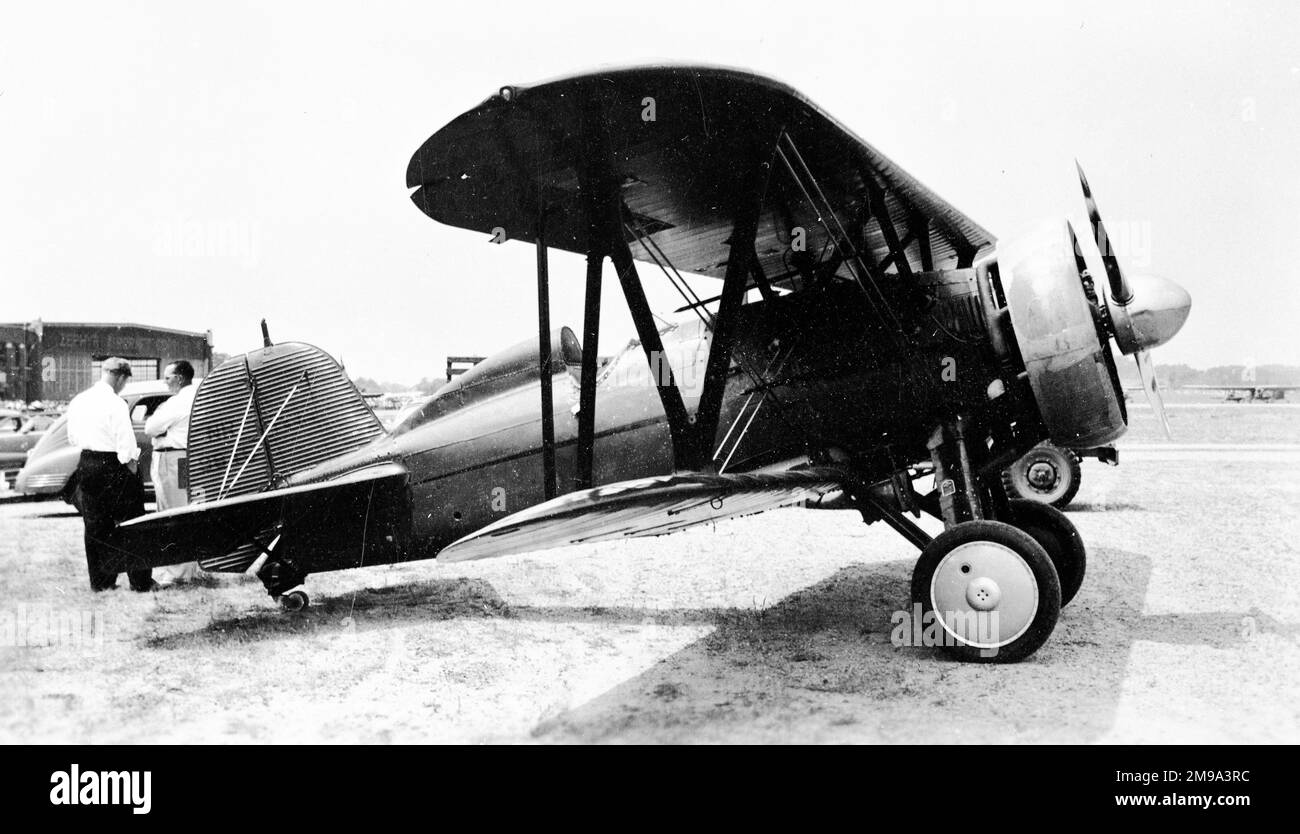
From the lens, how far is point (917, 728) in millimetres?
3281

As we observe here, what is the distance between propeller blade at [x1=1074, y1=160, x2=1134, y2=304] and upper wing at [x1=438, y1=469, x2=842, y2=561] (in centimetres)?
183

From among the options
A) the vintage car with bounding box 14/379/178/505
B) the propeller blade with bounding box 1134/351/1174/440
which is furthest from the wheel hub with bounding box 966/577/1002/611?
the vintage car with bounding box 14/379/178/505

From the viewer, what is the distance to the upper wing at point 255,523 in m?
4.97

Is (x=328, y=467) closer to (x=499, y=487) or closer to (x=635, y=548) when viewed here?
(x=499, y=487)

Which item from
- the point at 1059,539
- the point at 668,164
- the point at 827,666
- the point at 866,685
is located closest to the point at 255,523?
the point at 668,164

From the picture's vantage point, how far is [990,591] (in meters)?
3.98

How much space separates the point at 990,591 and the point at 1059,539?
5.12 ft

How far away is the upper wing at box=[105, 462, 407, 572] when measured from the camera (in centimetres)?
497
